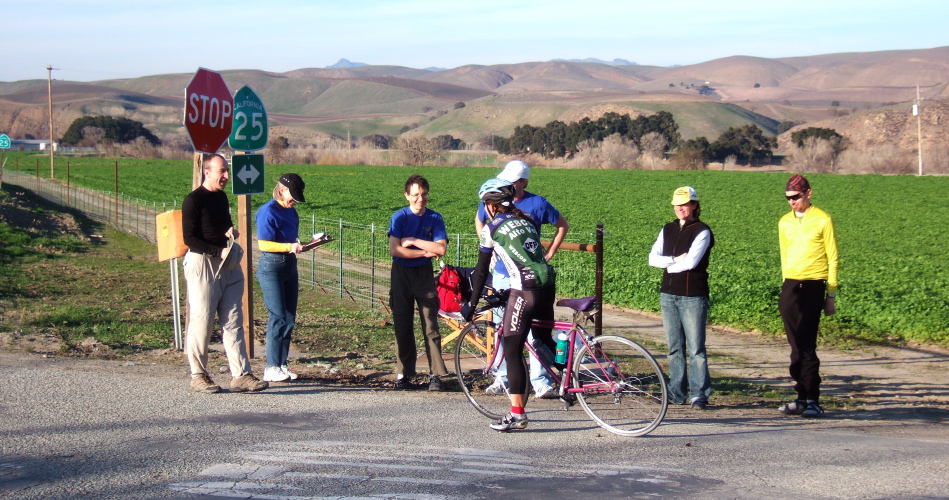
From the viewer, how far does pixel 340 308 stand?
13.0m

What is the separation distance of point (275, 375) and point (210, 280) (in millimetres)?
1156

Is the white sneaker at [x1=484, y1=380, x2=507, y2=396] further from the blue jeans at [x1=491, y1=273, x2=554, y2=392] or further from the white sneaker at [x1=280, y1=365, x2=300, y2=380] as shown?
the white sneaker at [x1=280, y1=365, x2=300, y2=380]

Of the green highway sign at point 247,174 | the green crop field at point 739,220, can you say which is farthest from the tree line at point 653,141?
the green highway sign at point 247,174

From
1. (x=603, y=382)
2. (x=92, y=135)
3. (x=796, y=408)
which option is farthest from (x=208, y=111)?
(x=92, y=135)

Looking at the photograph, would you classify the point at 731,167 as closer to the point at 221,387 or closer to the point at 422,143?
the point at 422,143

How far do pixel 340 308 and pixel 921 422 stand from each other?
27.5 feet

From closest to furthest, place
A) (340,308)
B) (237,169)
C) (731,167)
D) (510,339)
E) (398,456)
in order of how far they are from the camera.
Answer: (398,456), (510,339), (237,169), (340,308), (731,167)

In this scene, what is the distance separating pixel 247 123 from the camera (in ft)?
29.2

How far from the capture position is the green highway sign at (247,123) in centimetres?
877

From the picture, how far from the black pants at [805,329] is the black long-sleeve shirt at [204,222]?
469 centimetres

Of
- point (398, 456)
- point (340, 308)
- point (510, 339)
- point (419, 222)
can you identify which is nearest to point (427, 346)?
point (419, 222)

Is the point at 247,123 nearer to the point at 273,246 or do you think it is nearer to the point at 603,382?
the point at 273,246

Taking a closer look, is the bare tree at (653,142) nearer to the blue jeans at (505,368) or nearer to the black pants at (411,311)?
the black pants at (411,311)

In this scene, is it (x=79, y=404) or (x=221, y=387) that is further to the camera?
(x=221, y=387)
